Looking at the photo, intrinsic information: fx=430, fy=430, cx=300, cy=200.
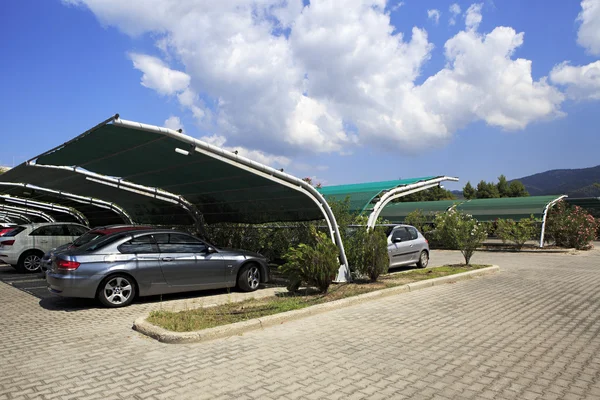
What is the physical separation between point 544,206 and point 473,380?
23466mm

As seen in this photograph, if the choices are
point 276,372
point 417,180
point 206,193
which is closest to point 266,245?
point 206,193

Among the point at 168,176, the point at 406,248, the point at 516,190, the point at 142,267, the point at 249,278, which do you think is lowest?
the point at 249,278

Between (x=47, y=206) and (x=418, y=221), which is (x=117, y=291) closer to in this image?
(x=47, y=206)

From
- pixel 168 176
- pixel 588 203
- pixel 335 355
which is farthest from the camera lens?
pixel 588 203

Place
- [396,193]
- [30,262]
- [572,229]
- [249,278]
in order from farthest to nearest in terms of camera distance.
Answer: [572,229]
[396,193]
[30,262]
[249,278]

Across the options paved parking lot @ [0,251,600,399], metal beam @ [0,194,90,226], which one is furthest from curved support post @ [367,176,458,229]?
metal beam @ [0,194,90,226]

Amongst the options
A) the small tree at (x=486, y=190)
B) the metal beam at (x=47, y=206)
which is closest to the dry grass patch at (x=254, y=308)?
the metal beam at (x=47, y=206)

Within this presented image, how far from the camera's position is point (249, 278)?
33.4 ft

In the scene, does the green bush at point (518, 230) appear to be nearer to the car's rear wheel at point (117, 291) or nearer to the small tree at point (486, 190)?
the car's rear wheel at point (117, 291)

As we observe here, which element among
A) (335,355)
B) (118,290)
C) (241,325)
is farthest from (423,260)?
(335,355)

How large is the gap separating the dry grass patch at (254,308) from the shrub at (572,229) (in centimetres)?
1592

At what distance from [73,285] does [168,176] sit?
4.89m

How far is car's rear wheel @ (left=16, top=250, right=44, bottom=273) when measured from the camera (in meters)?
13.9

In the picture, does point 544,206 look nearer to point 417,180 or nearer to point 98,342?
point 417,180
